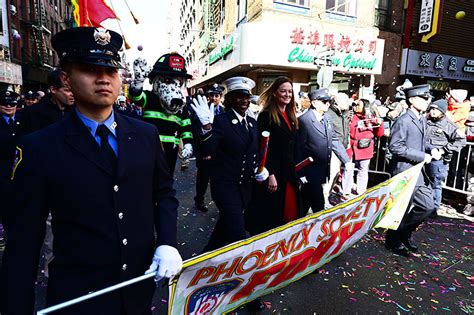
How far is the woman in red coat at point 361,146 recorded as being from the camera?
6777 millimetres

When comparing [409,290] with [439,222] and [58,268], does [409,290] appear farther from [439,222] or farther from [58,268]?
[58,268]

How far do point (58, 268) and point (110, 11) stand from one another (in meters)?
4.70

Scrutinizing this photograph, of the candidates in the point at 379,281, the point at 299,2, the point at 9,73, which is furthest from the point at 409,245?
the point at 9,73

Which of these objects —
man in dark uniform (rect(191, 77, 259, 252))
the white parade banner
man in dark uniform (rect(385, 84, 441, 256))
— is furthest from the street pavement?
man in dark uniform (rect(191, 77, 259, 252))

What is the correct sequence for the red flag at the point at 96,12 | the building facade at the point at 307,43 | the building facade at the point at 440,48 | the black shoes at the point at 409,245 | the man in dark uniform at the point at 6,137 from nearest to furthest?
the man in dark uniform at the point at 6,137
the black shoes at the point at 409,245
the red flag at the point at 96,12
the building facade at the point at 307,43
the building facade at the point at 440,48

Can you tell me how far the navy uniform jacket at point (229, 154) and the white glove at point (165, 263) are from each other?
5.12 ft

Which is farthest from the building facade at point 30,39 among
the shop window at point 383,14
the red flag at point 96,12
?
the red flag at point 96,12

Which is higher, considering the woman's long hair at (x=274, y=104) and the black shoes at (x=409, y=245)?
the woman's long hair at (x=274, y=104)

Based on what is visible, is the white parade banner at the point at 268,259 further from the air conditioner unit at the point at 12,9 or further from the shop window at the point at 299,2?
the air conditioner unit at the point at 12,9

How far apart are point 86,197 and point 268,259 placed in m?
1.36

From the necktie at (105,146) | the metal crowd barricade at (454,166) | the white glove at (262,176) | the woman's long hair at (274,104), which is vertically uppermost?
the woman's long hair at (274,104)

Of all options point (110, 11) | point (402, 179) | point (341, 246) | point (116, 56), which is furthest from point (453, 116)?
point (116, 56)

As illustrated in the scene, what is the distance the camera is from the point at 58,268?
1.48 metres

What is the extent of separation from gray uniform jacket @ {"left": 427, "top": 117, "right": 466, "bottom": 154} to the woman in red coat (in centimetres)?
133
